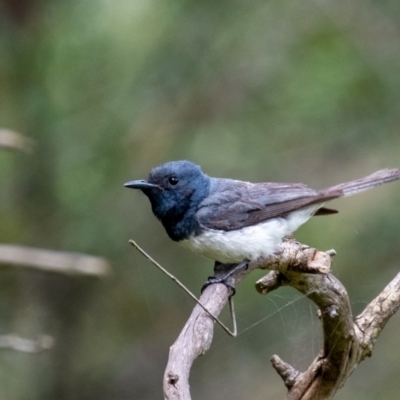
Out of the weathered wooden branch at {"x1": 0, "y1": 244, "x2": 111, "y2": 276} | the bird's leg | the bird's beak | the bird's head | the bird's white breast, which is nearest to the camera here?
the bird's leg

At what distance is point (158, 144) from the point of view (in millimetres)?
6285

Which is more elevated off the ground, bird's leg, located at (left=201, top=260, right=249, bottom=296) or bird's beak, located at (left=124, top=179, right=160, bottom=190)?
bird's beak, located at (left=124, top=179, right=160, bottom=190)

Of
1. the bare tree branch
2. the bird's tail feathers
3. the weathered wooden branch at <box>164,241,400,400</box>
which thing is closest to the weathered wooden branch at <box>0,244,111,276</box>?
the bare tree branch

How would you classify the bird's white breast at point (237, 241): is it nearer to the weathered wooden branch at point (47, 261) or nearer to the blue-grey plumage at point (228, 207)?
the blue-grey plumage at point (228, 207)

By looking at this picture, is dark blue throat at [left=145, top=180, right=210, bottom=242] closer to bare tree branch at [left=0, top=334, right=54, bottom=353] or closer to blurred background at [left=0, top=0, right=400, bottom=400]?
bare tree branch at [left=0, top=334, right=54, bottom=353]

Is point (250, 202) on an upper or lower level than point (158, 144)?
upper

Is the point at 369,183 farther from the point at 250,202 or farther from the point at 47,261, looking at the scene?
the point at 47,261

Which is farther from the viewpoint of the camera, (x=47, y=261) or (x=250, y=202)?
(x=250, y=202)

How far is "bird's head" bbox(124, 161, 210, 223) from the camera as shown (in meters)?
4.02

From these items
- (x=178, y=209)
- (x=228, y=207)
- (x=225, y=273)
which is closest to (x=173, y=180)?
(x=178, y=209)

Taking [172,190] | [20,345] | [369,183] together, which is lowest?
[20,345]

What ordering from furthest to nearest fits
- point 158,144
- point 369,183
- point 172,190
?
point 158,144 < point 172,190 < point 369,183

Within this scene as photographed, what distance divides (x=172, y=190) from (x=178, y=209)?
0.10 metres

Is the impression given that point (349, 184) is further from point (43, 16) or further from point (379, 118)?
point (43, 16)
